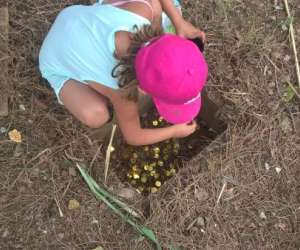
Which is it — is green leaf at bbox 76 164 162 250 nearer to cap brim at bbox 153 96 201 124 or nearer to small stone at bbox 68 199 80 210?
small stone at bbox 68 199 80 210

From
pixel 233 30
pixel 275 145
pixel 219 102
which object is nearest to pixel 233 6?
pixel 233 30

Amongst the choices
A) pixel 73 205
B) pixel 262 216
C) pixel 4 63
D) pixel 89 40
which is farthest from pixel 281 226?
pixel 4 63

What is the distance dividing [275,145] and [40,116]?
3.37 feet

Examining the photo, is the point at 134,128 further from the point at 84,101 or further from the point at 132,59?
the point at 132,59

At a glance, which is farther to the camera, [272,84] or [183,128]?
[272,84]

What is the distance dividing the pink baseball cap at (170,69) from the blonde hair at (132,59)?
6 cm

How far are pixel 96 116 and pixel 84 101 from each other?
0.25 feet

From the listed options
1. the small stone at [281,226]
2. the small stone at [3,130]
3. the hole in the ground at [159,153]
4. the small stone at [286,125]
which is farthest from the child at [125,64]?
the small stone at [281,226]

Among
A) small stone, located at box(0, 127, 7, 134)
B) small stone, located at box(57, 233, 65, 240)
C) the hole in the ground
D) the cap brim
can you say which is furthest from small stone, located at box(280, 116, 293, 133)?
small stone, located at box(0, 127, 7, 134)

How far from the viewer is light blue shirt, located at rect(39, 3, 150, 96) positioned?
5.05 ft

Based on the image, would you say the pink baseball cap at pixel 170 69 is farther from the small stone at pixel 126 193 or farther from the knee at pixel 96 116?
the small stone at pixel 126 193

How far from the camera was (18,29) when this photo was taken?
2.06 m

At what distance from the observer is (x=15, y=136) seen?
6.32 ft

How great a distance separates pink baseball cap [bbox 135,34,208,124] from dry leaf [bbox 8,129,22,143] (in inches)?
30.2
